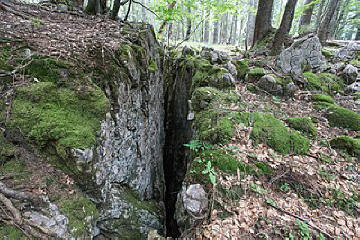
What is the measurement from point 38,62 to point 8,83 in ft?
2.03

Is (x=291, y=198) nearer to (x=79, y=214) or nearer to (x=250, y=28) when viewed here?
(x=79, y=214)

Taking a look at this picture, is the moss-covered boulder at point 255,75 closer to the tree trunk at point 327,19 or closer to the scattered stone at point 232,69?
the scattered stone at point 232,69

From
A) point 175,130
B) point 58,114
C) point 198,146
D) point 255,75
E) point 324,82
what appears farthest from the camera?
point 175,130

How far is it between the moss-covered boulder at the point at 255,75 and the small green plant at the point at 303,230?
5.20 m

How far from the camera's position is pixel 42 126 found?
2.98 metres

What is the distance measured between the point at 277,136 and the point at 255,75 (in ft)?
11.2

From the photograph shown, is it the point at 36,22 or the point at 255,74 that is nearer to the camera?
the point at 36,22

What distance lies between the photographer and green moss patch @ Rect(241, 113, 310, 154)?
4.11 metres

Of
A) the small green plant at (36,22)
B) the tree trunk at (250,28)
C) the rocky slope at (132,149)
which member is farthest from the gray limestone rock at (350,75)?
the small green plant at (36,22)

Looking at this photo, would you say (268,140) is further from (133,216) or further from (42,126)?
(42,126)

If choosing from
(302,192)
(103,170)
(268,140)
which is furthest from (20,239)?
(268,140)

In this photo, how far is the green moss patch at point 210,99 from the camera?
17.6ft

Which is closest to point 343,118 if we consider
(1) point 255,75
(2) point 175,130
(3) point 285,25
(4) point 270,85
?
(4) point 270,85

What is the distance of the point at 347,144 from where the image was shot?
4078 mm
